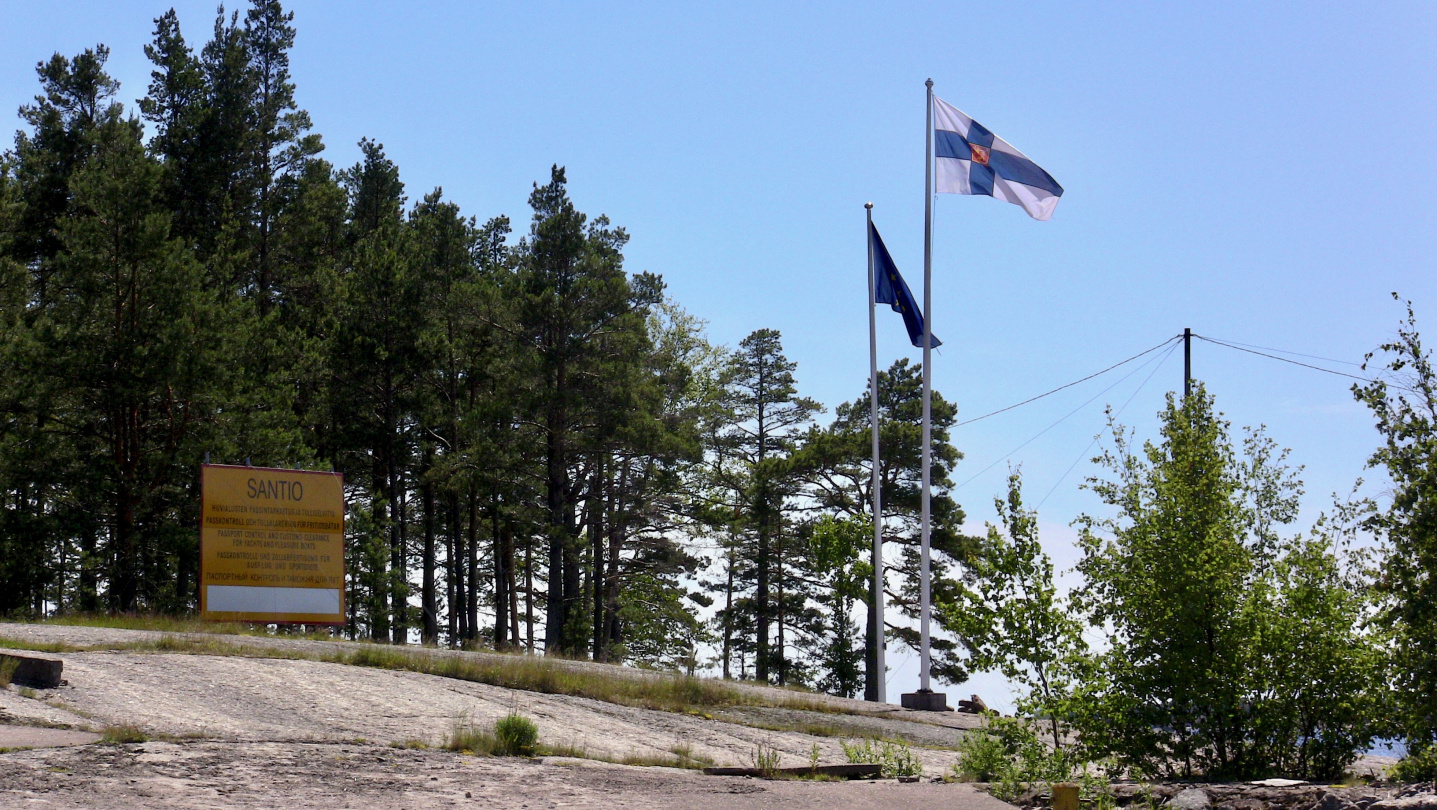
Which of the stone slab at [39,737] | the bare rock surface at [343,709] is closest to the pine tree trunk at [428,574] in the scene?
the bare rock surface at [343,709]

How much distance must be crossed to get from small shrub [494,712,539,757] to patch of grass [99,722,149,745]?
2860 millimetres

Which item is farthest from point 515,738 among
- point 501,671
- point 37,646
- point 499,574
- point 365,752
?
point 499,574

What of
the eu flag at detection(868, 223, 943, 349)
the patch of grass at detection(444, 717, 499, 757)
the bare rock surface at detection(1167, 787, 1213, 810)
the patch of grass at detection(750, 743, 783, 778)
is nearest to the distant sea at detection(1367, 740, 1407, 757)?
the bare rock surface at detection(1167, 787, 1213, 810)

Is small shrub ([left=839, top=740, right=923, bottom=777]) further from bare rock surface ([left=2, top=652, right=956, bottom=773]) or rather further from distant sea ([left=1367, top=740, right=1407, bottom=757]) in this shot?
distant sea ([left=1367, top=740, right=1407, bottom=757])

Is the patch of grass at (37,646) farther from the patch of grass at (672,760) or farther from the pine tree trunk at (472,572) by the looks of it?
the pine tree trunk at (472,572)

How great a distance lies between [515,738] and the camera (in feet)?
35.5

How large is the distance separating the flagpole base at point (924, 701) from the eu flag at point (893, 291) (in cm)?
713

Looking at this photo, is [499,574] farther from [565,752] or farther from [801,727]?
[565,752]

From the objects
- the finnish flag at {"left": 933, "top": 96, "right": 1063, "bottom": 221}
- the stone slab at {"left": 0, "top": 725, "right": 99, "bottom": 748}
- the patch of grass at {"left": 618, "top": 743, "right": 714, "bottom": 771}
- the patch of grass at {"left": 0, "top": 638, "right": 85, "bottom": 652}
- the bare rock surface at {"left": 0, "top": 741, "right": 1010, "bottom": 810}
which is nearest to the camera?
the bare rock surface at {"left": 0, "top": 741, "right": 1010, "bottom": 810}

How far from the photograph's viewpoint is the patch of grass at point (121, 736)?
922cm

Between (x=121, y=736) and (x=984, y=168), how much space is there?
18.4 m

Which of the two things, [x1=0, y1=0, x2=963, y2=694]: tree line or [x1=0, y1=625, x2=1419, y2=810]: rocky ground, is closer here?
[x1=0, y1=625, x2=1419, y2=810]: rocky ground

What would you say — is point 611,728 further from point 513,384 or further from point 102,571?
point 513,384

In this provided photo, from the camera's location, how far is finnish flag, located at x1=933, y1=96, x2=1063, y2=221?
22.6 m
